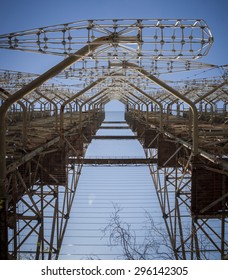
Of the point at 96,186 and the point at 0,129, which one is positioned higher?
the point at 0,129

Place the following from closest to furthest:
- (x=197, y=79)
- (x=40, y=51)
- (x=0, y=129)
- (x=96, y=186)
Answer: (x=0, y=129) < (x=40, y=51) < (x=96, y=186) < (x=197, y=79)

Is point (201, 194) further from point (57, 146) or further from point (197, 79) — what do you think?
point (197, 79)

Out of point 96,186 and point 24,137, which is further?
point 96,186

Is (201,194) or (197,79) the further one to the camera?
(197,79)

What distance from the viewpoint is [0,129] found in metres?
7.28

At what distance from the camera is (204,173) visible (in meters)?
10.9

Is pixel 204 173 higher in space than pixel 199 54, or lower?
lower

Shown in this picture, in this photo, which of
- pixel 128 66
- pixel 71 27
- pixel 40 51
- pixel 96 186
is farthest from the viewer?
pixel 96 186

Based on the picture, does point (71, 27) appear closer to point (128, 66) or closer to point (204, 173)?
point (128, 66)
